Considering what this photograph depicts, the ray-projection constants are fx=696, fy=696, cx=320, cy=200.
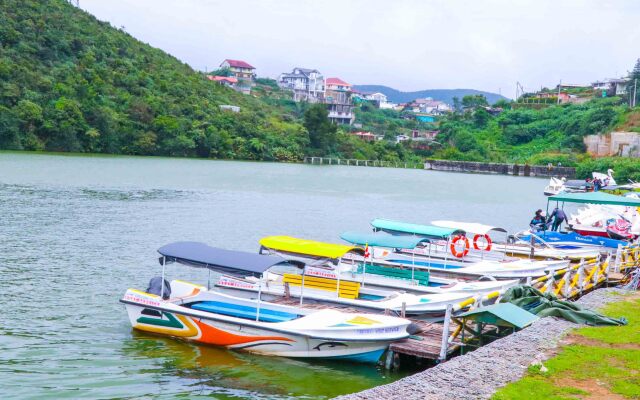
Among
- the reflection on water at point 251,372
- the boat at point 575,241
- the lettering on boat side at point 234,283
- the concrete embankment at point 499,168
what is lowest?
the reflection on water at point 251,372

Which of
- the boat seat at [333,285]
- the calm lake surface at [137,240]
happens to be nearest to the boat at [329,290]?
the boat seat at [333,285]

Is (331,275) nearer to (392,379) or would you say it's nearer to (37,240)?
(392,379)

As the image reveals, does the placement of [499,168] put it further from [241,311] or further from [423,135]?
[241,311]

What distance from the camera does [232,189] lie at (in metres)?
67.8

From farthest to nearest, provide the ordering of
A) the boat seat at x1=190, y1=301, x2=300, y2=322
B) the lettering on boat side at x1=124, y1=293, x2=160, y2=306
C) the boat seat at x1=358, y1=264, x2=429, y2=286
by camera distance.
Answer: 1. the boat seat at x1=358, y1=264, x2=429, y2=286
2. the lettering on boat side at x1=124, y1=293, x2=160, y2=306
3. the boat seat at x1=190, y1=301, x2=300, y2=322

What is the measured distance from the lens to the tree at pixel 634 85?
145m

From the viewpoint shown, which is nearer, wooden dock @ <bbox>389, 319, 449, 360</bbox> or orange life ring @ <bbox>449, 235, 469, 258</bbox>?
wooden dock @ <bbox>389, 319, 449, 360</bbox>

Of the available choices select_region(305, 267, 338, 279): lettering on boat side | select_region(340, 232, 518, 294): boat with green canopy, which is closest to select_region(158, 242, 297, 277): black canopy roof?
select_region(305, 267, 338, 279): lettering on boat side

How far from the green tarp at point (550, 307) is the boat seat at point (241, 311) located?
19.2 ft

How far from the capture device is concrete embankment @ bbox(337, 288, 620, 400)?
11.3m

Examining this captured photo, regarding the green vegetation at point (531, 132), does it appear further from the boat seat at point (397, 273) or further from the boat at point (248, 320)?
the boat at point (248, 320)

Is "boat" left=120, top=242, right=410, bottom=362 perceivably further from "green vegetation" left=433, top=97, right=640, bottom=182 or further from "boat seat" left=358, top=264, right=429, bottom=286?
"green vegetation" left=433, top=97, right=640, bottom=182

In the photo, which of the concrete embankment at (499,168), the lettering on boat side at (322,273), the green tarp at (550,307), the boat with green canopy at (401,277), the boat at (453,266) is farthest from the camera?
the concrete embankment at (499,168)

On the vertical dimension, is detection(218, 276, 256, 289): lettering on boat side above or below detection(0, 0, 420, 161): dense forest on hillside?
below
